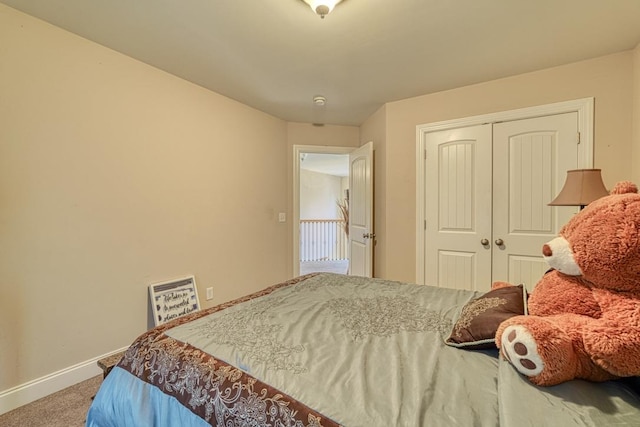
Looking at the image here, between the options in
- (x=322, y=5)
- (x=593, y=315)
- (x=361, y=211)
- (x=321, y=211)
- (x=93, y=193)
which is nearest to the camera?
(x=593, y=315)

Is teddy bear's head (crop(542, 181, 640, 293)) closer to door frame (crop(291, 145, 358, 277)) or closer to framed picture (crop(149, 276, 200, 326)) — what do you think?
framed picture (crop(149, 276, 200, 326))

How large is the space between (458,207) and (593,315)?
2.08m

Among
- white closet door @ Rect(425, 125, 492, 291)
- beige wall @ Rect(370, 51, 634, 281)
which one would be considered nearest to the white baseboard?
beige wall @ Rect(370, 51, 634, 281)

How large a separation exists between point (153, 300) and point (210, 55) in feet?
6.61

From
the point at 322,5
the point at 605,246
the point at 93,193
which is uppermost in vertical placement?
the point at 322,5

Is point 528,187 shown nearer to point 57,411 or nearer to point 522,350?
point 522,350

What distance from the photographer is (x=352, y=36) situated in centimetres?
190

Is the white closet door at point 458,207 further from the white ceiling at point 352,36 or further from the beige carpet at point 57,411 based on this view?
the beige carpet at point 57,411

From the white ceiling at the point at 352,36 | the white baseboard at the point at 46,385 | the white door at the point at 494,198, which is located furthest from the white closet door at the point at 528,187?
the white baseboard at the point at 46,385

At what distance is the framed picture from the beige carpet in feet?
2.00

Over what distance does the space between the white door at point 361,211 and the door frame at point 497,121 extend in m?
0.55

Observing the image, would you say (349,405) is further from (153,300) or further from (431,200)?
(431,200)

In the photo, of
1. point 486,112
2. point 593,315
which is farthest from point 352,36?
point 593,315

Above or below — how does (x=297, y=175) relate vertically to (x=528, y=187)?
above
